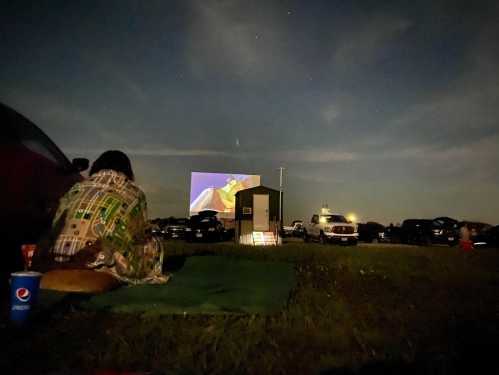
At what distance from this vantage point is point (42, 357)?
212cm

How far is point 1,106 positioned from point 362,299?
4450 millimetres

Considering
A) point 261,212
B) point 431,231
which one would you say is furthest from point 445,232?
point 261,212

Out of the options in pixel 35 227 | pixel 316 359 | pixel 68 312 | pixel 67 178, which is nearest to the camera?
pixel 316 359

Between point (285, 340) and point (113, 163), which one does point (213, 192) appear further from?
point (285, 340)

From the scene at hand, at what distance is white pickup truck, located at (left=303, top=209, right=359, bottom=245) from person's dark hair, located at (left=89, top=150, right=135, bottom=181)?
56.3ft

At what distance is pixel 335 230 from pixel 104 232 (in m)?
17.6

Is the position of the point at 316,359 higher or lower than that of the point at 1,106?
lower

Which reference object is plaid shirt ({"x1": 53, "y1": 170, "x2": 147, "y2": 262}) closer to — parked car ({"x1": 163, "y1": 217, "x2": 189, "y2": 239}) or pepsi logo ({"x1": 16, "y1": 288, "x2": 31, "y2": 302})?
pepsi logo ({"x1": 16, "y1": 288, "x2": 31, "y2": 302})

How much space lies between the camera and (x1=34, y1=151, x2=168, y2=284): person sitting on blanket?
158 inches

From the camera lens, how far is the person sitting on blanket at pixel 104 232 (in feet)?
13.2

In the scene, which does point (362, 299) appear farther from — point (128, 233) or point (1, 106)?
point (1, 106)

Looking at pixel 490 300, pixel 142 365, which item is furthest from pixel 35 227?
pixel 490 300

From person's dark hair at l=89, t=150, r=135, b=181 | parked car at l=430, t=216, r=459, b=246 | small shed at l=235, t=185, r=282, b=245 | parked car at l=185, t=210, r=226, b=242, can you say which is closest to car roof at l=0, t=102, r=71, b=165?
person's dark hair at l=89, t=150, r=135, b=181

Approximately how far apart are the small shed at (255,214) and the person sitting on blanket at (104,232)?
13.8 meters
